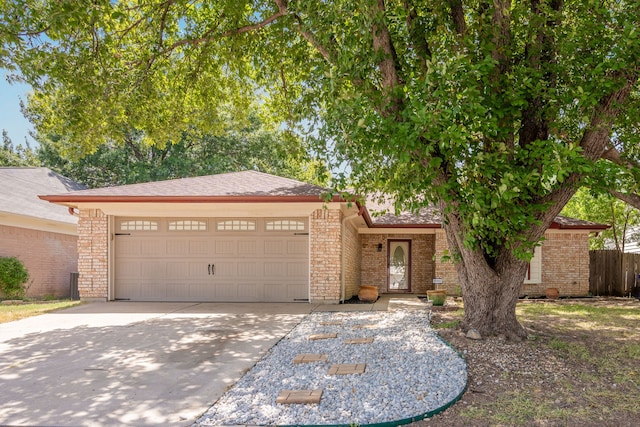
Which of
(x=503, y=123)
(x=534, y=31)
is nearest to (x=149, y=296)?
(x=503, y=123)

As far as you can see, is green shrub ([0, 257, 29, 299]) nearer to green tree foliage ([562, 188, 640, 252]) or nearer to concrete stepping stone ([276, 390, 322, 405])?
concrete stepping stone ([276, 390, 322, 405])

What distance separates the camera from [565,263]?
15734mm

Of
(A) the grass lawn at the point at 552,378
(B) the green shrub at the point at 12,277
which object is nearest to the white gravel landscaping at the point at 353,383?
(A) the grass lawn at the point at 552,378

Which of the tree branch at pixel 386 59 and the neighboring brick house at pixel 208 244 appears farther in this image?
the neighboring brick house at pixel 208 244

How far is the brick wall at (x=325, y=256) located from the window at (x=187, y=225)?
286 centimetres

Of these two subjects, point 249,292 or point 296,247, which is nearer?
point 296,247

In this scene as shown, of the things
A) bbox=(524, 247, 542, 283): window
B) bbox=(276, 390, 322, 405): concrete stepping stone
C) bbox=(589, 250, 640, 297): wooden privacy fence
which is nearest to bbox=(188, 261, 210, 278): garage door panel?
bbox=(276, 390, 322, 405): concrete stepping stone

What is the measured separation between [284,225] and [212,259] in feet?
6.65

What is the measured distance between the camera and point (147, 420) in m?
4.18

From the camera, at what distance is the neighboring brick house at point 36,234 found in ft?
48.1

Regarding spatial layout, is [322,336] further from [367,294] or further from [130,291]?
[130,291]

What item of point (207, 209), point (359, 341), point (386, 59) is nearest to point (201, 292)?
point (207, 209)

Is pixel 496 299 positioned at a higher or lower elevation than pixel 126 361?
higher

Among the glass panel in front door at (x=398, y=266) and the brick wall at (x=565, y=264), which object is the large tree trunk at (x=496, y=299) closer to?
the brick wall at (x=565, y=264)
